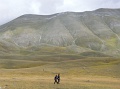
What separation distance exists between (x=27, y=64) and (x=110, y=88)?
217 feet

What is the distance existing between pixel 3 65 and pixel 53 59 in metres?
35.3

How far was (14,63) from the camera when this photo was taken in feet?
351

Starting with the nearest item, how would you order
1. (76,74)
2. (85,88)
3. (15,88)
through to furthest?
1. (15,88)
2. (85,88)
3. (76,74)

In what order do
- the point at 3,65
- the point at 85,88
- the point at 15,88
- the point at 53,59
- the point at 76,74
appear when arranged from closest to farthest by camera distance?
the point at 15,88, the point at 85,88, the point at 76,74, the point at 3,65, the point at 53,59

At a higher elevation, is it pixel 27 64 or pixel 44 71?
pixel 27 64

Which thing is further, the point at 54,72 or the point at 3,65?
the point at 3,65

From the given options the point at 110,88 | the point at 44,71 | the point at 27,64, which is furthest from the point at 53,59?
the point at 110,88

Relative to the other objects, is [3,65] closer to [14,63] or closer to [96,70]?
[14,63]

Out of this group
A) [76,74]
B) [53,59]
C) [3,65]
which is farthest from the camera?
[53,59]

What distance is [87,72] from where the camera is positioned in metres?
73.8

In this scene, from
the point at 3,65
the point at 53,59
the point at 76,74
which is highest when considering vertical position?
the point at 53,59

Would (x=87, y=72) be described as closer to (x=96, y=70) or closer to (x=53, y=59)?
(x=96, y=70)

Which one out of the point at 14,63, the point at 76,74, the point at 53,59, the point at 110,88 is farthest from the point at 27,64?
the point at 110,88

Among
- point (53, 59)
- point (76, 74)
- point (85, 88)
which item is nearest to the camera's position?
point (85, 88)
